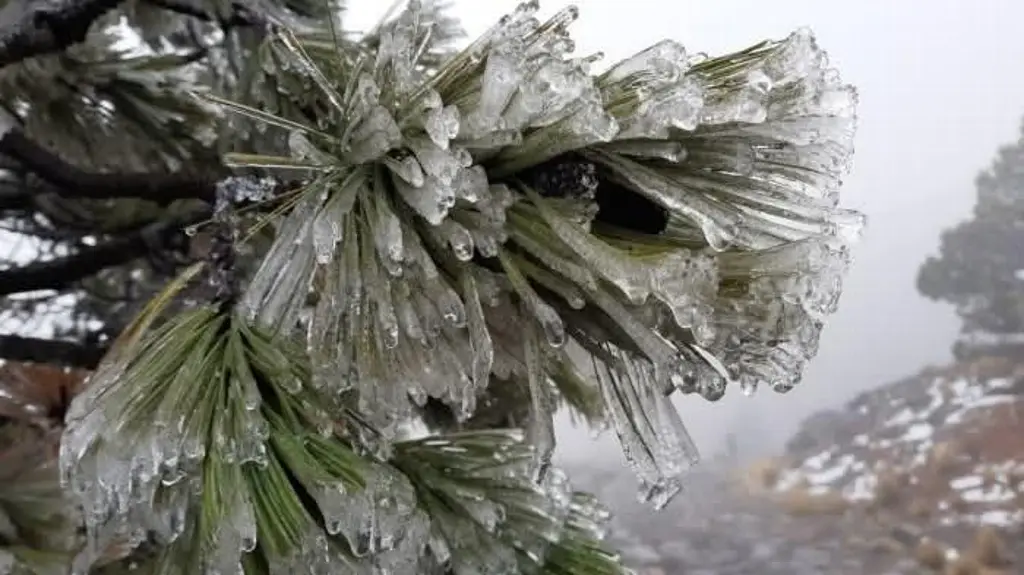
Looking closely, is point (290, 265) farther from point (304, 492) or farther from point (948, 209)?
point (948, 209)

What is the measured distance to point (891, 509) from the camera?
1.27 meters

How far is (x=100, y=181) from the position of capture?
424 mm

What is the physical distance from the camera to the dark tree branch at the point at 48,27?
1.23ft

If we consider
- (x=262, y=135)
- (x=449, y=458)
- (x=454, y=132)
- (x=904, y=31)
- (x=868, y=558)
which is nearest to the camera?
(x=454, y=132)

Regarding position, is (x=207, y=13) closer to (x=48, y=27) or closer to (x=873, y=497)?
(x=48, y=27)

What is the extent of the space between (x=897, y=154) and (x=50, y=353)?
1.19 metres

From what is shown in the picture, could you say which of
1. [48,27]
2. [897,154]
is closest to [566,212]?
[48,27]

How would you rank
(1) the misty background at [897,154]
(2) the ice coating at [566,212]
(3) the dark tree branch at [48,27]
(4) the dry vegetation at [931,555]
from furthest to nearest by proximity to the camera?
(1) the misty background at [897,154] → (4) the dry vegetation at [931,555] → (3) the dark tree branch at [48,27] → (2) the ice coating at [566,212]

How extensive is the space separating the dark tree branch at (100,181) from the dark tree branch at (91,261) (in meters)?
0.03

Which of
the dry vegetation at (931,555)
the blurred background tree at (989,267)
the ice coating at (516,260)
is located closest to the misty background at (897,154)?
the blurred background tree at (989,267)

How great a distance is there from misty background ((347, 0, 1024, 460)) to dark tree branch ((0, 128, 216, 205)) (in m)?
0.89

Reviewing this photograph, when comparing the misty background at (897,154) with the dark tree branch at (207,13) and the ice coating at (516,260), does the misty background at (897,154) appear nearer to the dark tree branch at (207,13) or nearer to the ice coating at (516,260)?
the dark tree branch at (207,13)

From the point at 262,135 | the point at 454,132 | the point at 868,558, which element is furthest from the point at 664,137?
the point at 868,558

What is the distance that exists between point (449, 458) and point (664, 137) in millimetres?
143
